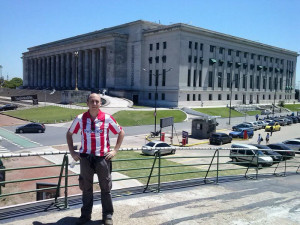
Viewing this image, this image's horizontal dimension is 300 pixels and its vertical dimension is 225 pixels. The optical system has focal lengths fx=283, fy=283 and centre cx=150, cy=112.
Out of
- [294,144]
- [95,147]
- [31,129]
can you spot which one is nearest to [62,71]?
[31,129]

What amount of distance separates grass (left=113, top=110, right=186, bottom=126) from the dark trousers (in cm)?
3954

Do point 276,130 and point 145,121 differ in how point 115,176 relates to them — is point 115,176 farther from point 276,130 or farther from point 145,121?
point 276,130

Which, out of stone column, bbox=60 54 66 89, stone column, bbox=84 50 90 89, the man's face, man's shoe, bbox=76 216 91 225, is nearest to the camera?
the man's face

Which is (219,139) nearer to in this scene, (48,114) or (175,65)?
(48,114)

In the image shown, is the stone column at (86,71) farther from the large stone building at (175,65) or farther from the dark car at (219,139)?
the dark car at (219,139)

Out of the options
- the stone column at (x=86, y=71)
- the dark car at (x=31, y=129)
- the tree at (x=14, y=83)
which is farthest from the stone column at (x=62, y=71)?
the tree at (x=14, y=83)

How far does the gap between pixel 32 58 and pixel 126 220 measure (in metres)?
131

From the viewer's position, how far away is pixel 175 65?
68.8m

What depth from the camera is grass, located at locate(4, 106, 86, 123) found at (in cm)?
4878

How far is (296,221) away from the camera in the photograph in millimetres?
6484

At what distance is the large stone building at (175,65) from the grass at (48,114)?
14695mm

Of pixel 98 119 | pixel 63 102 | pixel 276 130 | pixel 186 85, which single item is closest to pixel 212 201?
pixel 98 119

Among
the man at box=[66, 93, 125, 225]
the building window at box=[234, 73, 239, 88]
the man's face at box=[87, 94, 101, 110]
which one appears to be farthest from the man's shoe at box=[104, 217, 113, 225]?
the building window at box=[234, 73, 239, 88]

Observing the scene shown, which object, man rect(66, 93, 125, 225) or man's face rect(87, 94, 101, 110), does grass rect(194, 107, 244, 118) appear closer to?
man rect(66, 93, 125, 225)
